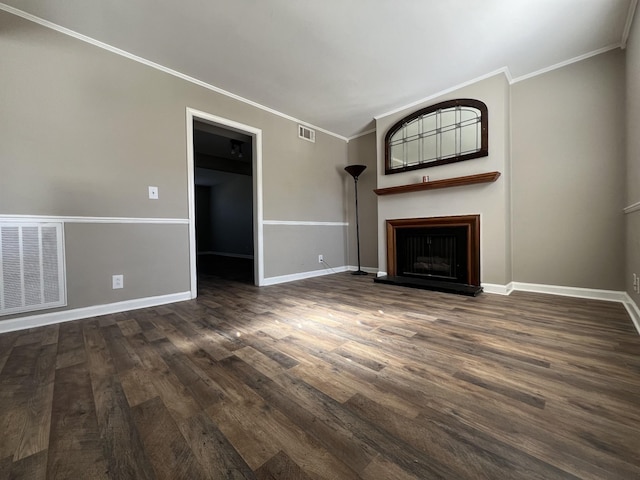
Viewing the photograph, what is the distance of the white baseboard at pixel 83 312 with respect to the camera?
1.80m

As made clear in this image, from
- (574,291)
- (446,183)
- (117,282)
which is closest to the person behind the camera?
(117,282)

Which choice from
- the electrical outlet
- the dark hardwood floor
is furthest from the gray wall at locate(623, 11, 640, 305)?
the electrical outlet

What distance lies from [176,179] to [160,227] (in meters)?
0.52

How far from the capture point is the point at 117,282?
2217mm

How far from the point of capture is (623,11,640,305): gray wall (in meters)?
1.79

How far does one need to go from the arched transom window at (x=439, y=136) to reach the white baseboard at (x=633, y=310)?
175 centimetres

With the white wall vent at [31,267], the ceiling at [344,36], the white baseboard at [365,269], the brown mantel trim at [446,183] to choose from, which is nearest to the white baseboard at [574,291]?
the brown mantel trim at [446,183]

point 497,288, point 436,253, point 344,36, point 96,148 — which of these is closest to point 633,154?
point 497,288

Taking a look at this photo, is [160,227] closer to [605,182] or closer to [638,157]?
[638,157]

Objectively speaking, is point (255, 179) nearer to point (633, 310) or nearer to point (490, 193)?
point (490, 193)

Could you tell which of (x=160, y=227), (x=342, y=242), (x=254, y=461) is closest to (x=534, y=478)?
(x=254, y=461)

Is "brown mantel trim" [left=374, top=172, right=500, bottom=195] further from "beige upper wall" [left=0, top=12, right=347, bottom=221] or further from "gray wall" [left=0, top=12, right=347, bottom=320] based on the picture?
"beige upper wall" [left=0, top=12, right=347, bottom=221]

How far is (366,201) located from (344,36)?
2472 mm

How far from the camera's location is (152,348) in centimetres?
149
